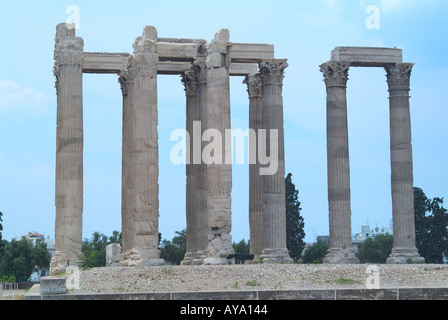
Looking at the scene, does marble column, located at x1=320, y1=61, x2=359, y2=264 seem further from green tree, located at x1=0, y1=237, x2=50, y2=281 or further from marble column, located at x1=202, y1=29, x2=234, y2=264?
green tree, located at x1=0, y1=237, x2=50, y2=281

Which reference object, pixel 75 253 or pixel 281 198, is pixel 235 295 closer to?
pixel 75 253

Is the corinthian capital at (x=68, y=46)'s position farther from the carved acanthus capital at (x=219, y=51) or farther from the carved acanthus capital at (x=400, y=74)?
the carved acanthus capital at (x=400, y=74)

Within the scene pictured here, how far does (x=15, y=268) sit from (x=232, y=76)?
57422 millimetres

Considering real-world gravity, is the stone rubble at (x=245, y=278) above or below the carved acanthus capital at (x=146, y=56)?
below

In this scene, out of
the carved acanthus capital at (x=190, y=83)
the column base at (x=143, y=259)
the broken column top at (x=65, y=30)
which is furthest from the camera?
the carved acanthus capital at (x=190, y=83)

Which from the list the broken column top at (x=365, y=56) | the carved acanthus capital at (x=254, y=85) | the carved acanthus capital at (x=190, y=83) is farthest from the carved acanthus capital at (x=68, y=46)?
the broken column top at (x=365, y=56)

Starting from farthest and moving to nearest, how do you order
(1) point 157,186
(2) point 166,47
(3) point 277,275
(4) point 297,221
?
1. (4) point 297,221
2. (2) point 166,47
3. (1) point 157,186
4. (3) point 277,275

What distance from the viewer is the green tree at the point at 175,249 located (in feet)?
408

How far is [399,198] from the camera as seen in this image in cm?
6725

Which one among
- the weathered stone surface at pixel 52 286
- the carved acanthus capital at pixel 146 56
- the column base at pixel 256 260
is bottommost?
the weathered stone surface at pixel 52 286

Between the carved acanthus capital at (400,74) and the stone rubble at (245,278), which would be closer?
the stone rubble at (245,278)

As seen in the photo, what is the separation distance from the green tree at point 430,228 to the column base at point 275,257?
35.8m

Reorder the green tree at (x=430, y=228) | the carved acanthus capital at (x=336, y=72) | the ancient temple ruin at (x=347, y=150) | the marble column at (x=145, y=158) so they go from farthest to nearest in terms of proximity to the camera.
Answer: the green tree at (x=430, y=228), the carved acanthus capital at (x=336, y=72), the ancient temple ruin at (x=347, y=150), the marble column at (x=145, y=158)

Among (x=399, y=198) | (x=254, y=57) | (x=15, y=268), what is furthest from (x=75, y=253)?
(x=15, y=268)
